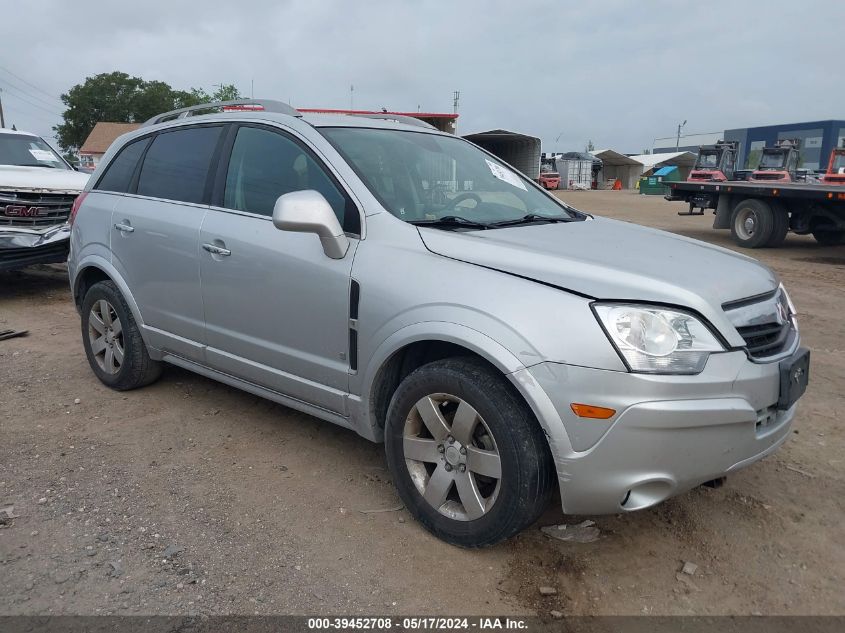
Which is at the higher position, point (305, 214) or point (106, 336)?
point (305, 214)

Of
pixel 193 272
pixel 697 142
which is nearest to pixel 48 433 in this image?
pixel 193 272

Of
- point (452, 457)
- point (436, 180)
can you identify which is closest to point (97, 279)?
point (436, 180)

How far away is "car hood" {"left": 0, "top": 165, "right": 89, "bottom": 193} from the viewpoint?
770cm

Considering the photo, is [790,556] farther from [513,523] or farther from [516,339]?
[516,339]

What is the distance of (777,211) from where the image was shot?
12.0 meters

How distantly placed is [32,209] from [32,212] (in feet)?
0.11

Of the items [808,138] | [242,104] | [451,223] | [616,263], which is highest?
[808,138]

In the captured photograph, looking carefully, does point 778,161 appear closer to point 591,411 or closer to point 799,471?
point 799,471

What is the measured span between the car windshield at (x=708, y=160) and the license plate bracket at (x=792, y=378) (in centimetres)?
2513

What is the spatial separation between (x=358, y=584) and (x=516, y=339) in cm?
112

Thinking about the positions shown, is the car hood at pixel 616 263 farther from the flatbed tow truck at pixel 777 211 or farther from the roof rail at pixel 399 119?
the flatbed tow truck at pixel 777 211

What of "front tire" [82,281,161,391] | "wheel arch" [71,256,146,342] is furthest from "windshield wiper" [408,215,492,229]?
"front tire" [82,281,161,391]

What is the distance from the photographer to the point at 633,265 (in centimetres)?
265

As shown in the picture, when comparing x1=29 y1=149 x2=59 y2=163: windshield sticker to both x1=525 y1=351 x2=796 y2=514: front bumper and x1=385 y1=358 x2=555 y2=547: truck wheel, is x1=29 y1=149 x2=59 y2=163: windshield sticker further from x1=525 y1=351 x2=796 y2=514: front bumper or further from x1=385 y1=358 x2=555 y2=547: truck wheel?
x1=525 y1=351 x2=796 y2=514: front bumper
